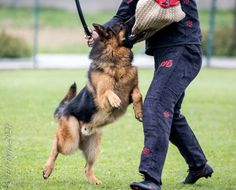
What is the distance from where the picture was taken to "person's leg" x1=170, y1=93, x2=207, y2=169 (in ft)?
22.6

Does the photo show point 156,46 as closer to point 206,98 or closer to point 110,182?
point 110,182

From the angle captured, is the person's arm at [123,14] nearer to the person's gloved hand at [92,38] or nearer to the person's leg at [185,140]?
the person's gloved hand at [92,38]

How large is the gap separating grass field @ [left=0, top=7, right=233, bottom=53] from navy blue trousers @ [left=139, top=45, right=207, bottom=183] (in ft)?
68.1

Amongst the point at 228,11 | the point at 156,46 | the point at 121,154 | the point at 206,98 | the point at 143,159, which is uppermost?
the point at 156,46

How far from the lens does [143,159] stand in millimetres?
6184

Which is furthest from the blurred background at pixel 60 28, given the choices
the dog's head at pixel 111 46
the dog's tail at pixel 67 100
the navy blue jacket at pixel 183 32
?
the navy blue jacket at pixel 183 32

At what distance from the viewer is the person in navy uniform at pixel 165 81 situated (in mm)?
6181

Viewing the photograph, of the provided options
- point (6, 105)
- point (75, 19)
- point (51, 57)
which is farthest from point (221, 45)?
point (6, 105)

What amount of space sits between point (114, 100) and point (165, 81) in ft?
2.23

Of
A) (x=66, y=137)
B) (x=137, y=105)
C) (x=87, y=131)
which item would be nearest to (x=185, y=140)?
(x=137, y=105)

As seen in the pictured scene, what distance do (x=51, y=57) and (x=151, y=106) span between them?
68.3ft

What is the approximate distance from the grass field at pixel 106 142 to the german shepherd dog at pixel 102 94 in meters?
0.51

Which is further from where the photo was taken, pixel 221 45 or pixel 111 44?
pixel 221 45

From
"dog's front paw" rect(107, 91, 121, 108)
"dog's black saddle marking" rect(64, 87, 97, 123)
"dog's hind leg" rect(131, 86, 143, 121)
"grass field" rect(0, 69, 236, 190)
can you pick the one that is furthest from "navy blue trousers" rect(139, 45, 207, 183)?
"dog's black saddle marking" rect(64, 87, 97, 123)
